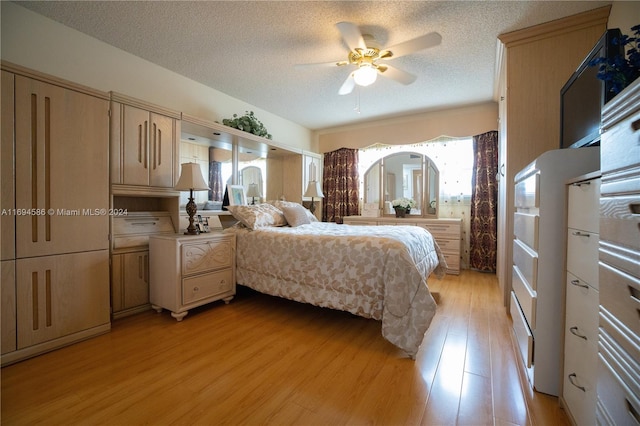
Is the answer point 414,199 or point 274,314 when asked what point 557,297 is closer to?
point 274,314

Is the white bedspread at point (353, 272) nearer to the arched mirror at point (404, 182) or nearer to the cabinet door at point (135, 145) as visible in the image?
the cabinet door at point (135, 145)

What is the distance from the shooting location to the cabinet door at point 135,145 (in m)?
2.29

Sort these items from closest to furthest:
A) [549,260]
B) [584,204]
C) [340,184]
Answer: [584,204], [549,260], [340,184]

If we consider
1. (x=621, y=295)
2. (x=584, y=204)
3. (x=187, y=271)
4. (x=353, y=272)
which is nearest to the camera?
(x=621, y=295)

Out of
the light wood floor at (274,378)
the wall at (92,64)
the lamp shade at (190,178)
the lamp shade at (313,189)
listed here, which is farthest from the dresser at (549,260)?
the wall at (92,64)

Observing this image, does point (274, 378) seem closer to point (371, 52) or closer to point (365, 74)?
point (365, 74)

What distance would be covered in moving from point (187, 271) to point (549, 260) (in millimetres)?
2497

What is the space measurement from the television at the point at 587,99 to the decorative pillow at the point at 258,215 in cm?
257

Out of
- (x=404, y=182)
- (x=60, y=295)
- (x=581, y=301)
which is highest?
(x=404, y=182)

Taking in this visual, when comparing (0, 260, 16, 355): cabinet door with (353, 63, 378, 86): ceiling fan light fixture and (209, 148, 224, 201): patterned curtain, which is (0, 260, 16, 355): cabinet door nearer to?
(209, 148, 224, 201): patterned curtain

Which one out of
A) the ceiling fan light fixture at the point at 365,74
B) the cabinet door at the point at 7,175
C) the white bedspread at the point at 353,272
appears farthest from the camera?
the ceiling fan light fixture at the point at 365,74

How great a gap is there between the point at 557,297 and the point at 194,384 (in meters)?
1.91

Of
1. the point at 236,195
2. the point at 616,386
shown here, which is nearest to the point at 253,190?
the point at 236,195

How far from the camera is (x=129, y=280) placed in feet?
7.78
